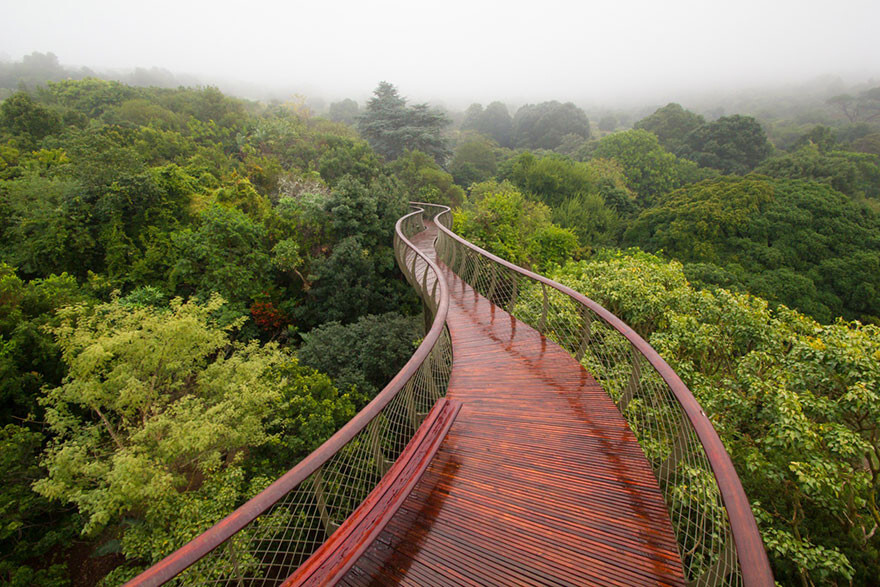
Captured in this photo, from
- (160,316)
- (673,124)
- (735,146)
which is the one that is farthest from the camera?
(673,124)

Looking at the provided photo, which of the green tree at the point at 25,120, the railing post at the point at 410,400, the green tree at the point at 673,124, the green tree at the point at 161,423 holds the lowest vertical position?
the green tree at the point at 161,423

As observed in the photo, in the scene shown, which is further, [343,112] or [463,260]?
[343,112]

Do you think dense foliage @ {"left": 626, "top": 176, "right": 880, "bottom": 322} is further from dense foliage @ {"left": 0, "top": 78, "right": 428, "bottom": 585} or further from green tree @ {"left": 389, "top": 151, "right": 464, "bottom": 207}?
dense foliage @ {"left": 0, "top": 78, "right": 428, "bottom": 585}

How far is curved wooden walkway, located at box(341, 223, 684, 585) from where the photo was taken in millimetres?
2033

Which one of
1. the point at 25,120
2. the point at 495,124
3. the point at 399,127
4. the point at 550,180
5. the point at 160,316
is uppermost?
the point at 495,124

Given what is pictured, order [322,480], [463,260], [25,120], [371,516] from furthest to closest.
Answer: [25,120] < [463,260] < [371,516] < [322,480]

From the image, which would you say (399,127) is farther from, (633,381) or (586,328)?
(633,381)

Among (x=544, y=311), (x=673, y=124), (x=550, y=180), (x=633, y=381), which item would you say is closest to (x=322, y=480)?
(x=633, y=381)

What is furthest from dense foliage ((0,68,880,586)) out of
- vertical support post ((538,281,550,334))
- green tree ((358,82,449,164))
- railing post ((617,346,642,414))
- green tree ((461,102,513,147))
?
green tree ((461,102,513,147))

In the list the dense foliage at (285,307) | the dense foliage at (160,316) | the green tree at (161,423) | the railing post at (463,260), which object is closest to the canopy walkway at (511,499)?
the dense foliage at (285,307)

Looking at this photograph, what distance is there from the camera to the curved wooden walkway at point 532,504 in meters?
2.03

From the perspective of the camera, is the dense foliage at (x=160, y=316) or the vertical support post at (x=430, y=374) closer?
the vertical support post at (x=430, y=374)

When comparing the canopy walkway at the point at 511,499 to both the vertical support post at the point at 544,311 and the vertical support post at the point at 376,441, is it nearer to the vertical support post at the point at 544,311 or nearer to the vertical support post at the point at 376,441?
the vertical support post at the point at 376,441

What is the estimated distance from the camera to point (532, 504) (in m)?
2.46
